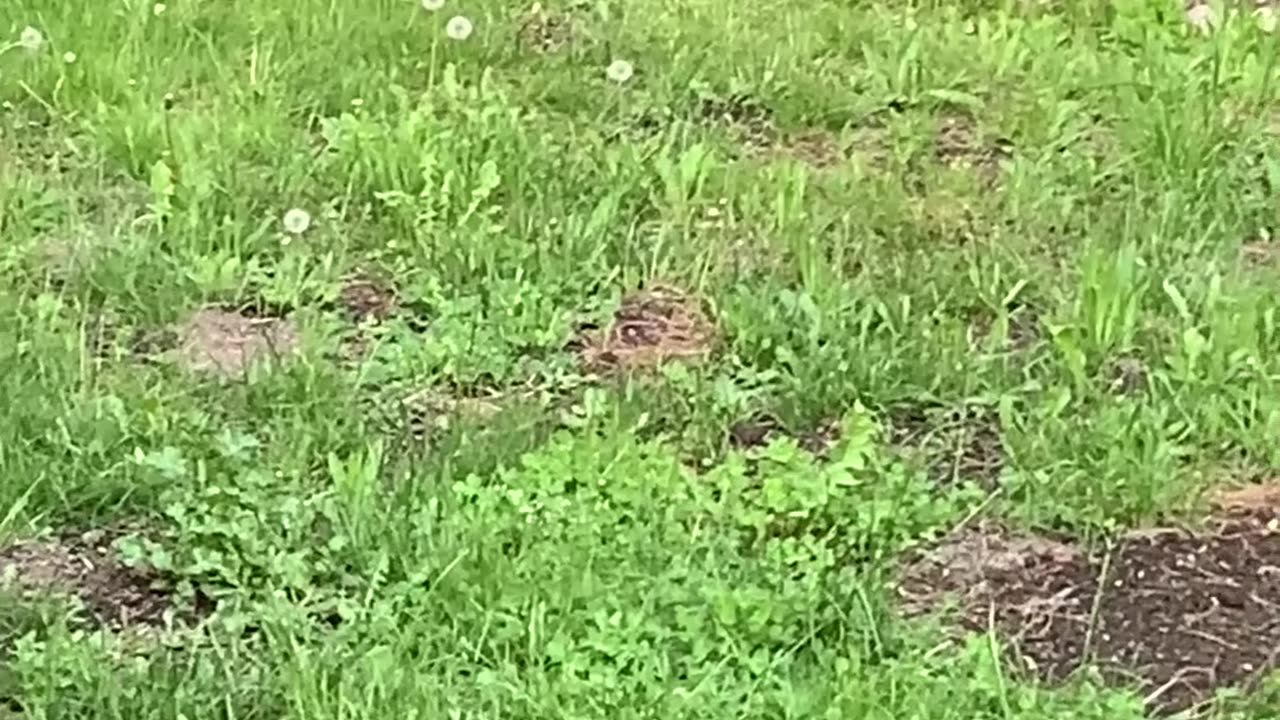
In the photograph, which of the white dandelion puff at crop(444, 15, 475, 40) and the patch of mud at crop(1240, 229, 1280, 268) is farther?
the white dandelion puff at crop(444, 15, 475, 40)

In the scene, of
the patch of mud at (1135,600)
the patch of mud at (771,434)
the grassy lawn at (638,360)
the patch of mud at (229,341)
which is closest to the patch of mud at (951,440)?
the grassy lawn at (638,360)

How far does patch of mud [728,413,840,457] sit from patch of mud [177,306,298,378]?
2.87 ft

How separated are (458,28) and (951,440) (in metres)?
2.34

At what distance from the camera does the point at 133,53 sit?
18.7ft

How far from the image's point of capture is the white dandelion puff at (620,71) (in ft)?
18.8

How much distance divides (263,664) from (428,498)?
0.49 metres

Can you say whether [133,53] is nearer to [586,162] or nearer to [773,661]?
[586,162]

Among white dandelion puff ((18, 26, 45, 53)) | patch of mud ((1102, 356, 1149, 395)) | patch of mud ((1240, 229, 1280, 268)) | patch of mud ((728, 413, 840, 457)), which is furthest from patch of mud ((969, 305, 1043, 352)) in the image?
white dandelion puff ((18, 26, 45, 53))

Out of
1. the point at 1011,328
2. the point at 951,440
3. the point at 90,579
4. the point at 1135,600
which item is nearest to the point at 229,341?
the point at 90,579

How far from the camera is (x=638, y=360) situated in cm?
443

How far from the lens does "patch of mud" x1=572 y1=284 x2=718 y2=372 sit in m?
4.43

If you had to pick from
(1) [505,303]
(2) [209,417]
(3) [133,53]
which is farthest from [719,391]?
(3) [133,53]

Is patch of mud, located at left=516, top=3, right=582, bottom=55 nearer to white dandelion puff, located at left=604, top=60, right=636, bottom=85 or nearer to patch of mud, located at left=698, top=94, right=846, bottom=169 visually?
white dandelion puff, located at left=604, top=60, right=636, bottom=85

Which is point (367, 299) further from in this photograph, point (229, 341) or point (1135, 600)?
point (1135, 600)
